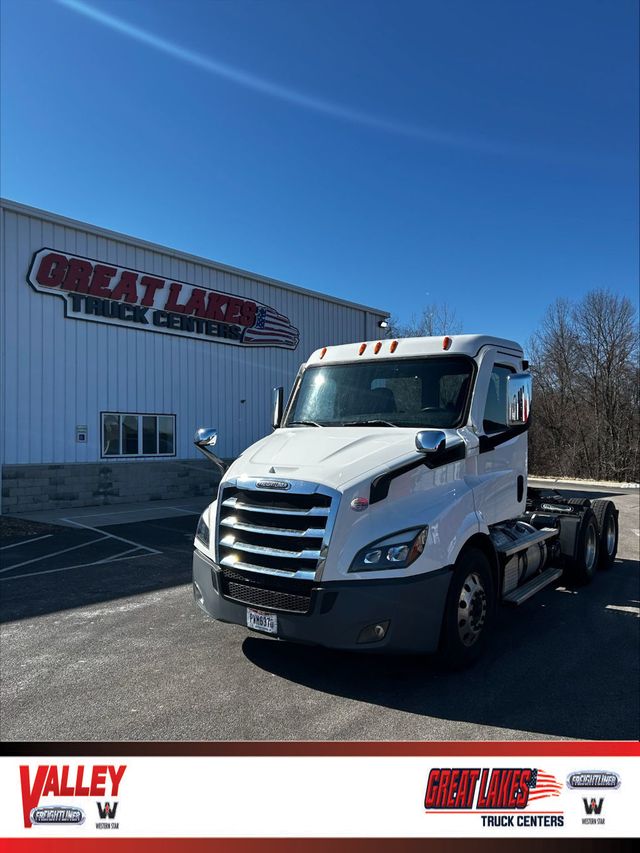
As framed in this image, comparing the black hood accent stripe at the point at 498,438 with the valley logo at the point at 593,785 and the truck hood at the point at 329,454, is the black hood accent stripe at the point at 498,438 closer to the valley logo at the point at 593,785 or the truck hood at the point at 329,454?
the truck hood at the point at 329,454

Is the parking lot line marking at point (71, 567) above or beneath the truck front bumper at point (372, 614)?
beneath

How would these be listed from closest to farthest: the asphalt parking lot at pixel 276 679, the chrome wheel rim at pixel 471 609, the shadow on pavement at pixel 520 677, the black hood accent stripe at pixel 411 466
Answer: the asphalt parking lot at pixel 276 679 < the shadow on pavement at pixel 520 677 < the black hood accent stripe at pixel 411 466 < the chrome wheel rim at pixel 471 609

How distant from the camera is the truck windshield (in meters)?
5.46

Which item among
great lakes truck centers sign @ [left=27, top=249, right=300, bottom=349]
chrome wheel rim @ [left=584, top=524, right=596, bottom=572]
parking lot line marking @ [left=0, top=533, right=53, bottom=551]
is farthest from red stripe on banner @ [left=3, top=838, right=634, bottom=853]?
great lakes truck centers sign @ [left=27, top=249, right=300, bottom=349]

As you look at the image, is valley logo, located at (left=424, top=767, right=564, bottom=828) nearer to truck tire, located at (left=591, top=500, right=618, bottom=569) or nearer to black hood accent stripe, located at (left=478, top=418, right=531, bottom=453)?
black hood accent stripe, located at (left=478, top=418, right=531, bottom=453)

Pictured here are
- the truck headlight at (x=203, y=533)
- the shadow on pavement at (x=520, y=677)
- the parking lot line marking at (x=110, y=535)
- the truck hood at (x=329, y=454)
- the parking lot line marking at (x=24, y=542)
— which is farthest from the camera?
the parking lot line marking at (x=24, y=542)

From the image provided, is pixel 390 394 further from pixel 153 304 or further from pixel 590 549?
pixel 153 304

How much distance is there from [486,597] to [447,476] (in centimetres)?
108

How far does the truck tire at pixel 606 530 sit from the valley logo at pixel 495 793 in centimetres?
710

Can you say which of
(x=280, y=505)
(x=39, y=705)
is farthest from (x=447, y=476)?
(x=39, y=705)

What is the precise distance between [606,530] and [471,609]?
5.18 meters

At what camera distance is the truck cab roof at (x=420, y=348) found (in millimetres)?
5754

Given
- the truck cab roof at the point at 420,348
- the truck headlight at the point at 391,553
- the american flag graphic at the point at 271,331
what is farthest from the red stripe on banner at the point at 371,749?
the american flag graphic at the point at 271,331

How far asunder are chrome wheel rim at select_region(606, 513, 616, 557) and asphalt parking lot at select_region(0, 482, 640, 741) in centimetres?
174
